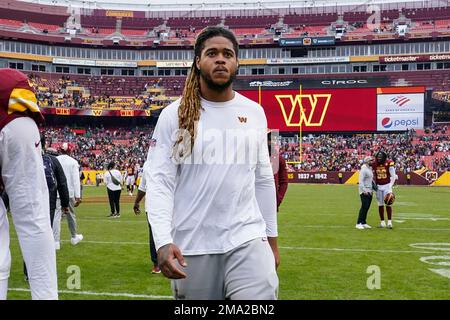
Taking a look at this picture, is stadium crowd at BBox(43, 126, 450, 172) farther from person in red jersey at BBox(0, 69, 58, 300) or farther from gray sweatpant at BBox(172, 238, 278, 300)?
person in red jersey at BBox(0, 69, 58, 300)

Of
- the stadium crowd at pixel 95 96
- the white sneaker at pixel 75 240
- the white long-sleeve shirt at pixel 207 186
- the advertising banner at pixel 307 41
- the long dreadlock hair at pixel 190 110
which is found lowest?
the white sneaker at pixel 75 240

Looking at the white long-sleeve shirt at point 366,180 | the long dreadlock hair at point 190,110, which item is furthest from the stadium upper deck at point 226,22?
the long dreadlock hair at point 190,110

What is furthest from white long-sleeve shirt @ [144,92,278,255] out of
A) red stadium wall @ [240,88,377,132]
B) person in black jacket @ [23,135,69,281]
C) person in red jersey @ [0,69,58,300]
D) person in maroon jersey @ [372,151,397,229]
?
red stadium wall @ [240,88,377,132]

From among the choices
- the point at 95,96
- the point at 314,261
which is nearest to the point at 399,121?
the point at 95,96

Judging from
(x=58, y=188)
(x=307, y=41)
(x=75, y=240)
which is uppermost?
(x=307, y=41)

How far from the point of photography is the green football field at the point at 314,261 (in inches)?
276

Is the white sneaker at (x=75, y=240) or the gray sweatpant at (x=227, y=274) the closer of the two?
the gray sweatpant at (x=227, y=274)

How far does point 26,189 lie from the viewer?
2.54 m

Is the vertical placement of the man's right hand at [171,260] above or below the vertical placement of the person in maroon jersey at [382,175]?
above

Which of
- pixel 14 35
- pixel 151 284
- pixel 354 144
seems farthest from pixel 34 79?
pixel 151 284

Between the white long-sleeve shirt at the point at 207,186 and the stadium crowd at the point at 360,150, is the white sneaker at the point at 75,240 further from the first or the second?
the stadium crowd at the point at 360,150

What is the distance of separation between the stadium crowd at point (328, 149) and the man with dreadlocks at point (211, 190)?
42185 millimetres

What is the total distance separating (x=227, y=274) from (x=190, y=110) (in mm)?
960

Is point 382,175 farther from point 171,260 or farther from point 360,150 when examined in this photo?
point 360,150
